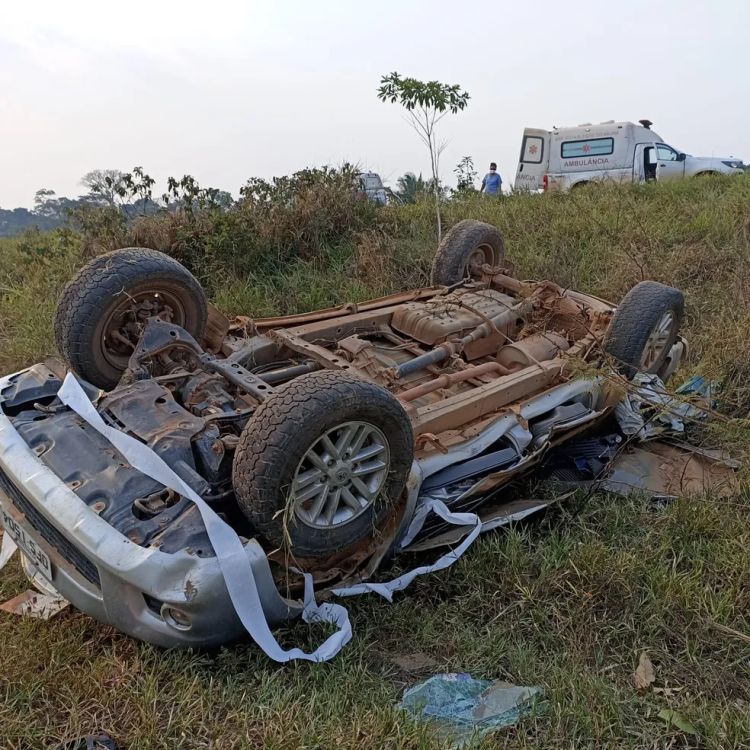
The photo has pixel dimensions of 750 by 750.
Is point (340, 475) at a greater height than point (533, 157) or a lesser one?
lesser

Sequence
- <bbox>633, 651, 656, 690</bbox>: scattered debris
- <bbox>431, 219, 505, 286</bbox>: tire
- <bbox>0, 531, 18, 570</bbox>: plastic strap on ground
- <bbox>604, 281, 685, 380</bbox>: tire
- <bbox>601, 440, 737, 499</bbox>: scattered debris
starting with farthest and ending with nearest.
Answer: <bbox>431, 219, 505, 286</bbox>: tire, <bbox>604, 281, 685, 380</bbox>: tire, <bbox>601, 440, 737, 499</bbox>: scattered debris, <bbox>0, 531, 18, 570</bbox>: plastic strap on ground, <bbox>633, 651, 656, 690</bbox>: scattered debris

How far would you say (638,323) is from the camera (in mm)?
4078

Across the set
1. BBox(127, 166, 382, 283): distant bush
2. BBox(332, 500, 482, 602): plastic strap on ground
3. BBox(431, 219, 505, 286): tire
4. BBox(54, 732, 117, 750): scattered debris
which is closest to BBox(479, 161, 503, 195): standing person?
BBox(127, 166, 382, 283): distant bush

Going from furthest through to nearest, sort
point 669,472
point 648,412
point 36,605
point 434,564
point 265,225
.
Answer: point 265,225 < point 648,412 < point 669,472 < point 434,564 < point 36,605

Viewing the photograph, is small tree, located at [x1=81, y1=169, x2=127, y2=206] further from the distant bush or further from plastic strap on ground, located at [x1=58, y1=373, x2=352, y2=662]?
plastic strap on ground, located at [x1=58, y1=373, x2=352, y2=662]

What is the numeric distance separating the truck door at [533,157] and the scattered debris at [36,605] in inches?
575

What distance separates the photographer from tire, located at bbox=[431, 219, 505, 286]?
5.15 metres

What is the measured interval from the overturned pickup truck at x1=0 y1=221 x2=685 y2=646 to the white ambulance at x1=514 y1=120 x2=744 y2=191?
35.2 ft

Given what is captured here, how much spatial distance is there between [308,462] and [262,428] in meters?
0.27

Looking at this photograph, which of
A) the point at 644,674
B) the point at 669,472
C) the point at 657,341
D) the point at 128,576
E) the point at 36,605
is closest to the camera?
the point at 128,576

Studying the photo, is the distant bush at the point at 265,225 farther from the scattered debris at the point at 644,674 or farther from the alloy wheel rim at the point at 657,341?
the scattered debris at the point at 644,674

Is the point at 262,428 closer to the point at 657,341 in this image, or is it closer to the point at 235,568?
the point at 235,568

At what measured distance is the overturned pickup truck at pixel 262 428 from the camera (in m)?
2.33

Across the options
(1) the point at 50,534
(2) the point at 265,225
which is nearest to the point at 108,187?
(2) the point at 265,225
